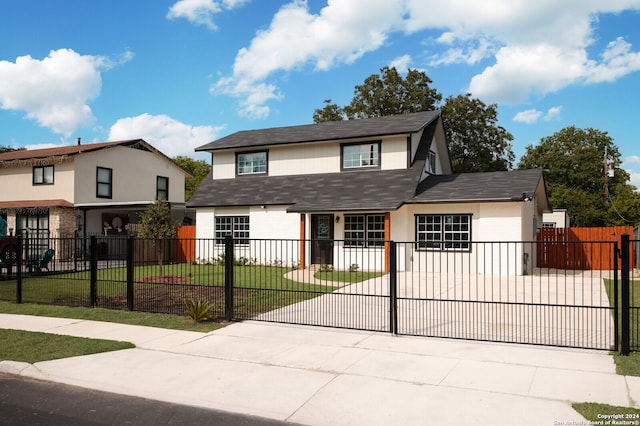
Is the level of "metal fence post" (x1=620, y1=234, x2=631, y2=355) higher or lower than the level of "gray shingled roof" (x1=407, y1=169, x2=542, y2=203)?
lower

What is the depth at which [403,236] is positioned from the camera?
793 inches

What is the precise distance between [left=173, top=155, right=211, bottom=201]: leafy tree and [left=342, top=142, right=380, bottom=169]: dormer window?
4250 cm

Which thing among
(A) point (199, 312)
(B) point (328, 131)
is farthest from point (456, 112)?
(A) point (199, 312)

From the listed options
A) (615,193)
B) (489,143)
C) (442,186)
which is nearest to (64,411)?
(442,186)

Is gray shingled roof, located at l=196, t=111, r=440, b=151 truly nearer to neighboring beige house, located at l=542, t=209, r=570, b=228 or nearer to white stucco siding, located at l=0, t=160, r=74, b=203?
white stucco siding, located at l=0, t=160, r=74, b=203

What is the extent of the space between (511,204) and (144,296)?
1309 centimetres

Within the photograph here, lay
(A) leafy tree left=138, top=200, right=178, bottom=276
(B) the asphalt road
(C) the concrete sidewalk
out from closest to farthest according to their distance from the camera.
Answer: (B) the asphalt road < (C) the concrete sidewalk < (A) leafy tree left=138, top=200, right=178, bottom=276

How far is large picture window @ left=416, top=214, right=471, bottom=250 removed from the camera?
19266 millimetres

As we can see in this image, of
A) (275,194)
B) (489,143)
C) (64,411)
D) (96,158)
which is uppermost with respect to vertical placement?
(489,143)

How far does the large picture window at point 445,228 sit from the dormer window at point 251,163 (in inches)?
352

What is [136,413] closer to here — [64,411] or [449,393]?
[64,411]

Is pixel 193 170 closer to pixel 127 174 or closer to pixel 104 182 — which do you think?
pixel 127 174

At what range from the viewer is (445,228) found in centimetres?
1953

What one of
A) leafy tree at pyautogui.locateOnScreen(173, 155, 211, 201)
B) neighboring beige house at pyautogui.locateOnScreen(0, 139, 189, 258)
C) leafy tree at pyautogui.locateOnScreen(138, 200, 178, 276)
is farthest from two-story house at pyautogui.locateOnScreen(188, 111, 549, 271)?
leafy tree at pyautogui.locateOnScreen(173, 155, 211, 201)
